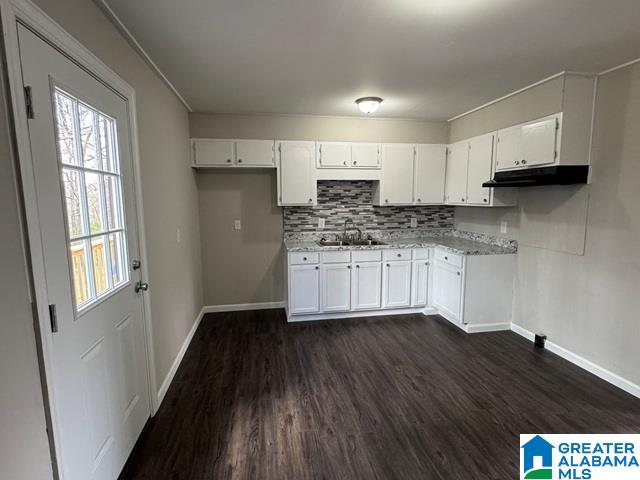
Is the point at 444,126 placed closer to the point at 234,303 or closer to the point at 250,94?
the point at 250,94

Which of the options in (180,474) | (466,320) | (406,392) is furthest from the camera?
(466,320)

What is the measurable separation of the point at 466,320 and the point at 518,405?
1286mm

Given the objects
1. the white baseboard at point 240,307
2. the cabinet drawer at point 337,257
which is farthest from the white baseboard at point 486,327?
the white baseboard at point 240,307

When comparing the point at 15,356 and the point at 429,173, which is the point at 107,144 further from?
the point at 429,173

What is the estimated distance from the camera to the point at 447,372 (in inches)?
110

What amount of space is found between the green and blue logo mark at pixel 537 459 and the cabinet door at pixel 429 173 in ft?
9.23

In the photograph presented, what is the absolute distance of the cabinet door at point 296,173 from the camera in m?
3.88

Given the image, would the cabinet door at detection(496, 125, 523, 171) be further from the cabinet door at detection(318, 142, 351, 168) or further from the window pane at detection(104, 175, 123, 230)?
the window pane at detection(104, 175, 123, 230)

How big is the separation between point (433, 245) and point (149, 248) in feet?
10.1

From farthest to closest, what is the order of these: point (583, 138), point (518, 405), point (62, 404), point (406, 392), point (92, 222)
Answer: point (583, 138), point (406, 392), point (518, 405), point (92, 222), point (62, 404)

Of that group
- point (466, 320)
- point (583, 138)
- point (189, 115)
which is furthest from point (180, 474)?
point (583, 138)

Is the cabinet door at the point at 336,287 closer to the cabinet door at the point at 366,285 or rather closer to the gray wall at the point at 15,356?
the cabinet door at the point at 366,285

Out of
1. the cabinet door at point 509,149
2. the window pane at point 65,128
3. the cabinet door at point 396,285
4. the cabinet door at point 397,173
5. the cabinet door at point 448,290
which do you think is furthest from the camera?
the cabinet door at point 397,173

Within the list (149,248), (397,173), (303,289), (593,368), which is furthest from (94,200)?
(593,368)
